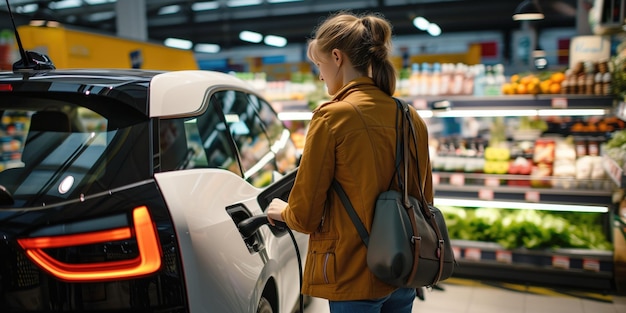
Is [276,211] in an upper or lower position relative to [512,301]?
upper

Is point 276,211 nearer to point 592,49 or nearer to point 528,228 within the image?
point 528,228

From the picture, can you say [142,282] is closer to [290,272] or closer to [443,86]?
[290,272]

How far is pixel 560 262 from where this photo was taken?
4383 mm

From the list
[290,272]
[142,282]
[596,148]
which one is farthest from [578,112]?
[142,282]

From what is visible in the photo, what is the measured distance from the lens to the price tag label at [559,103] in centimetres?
438

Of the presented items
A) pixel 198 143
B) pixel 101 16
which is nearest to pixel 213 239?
pixel 198 143

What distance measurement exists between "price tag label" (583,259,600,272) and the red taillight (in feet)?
12.6

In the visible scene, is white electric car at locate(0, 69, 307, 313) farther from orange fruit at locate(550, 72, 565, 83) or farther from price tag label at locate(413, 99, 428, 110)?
orange fruit at locate(550, 72, 565, 83)

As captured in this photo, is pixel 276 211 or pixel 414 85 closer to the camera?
pixel 276 211

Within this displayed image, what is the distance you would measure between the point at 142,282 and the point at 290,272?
3.32 feet

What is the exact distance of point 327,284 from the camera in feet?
5.30

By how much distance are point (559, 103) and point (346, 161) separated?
3.43 m

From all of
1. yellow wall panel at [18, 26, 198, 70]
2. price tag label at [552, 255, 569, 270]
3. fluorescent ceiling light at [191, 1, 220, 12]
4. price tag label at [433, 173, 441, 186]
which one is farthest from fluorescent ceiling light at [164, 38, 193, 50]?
price tag label at [552, 255, 569, 270]

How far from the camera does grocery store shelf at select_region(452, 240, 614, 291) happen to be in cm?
432
